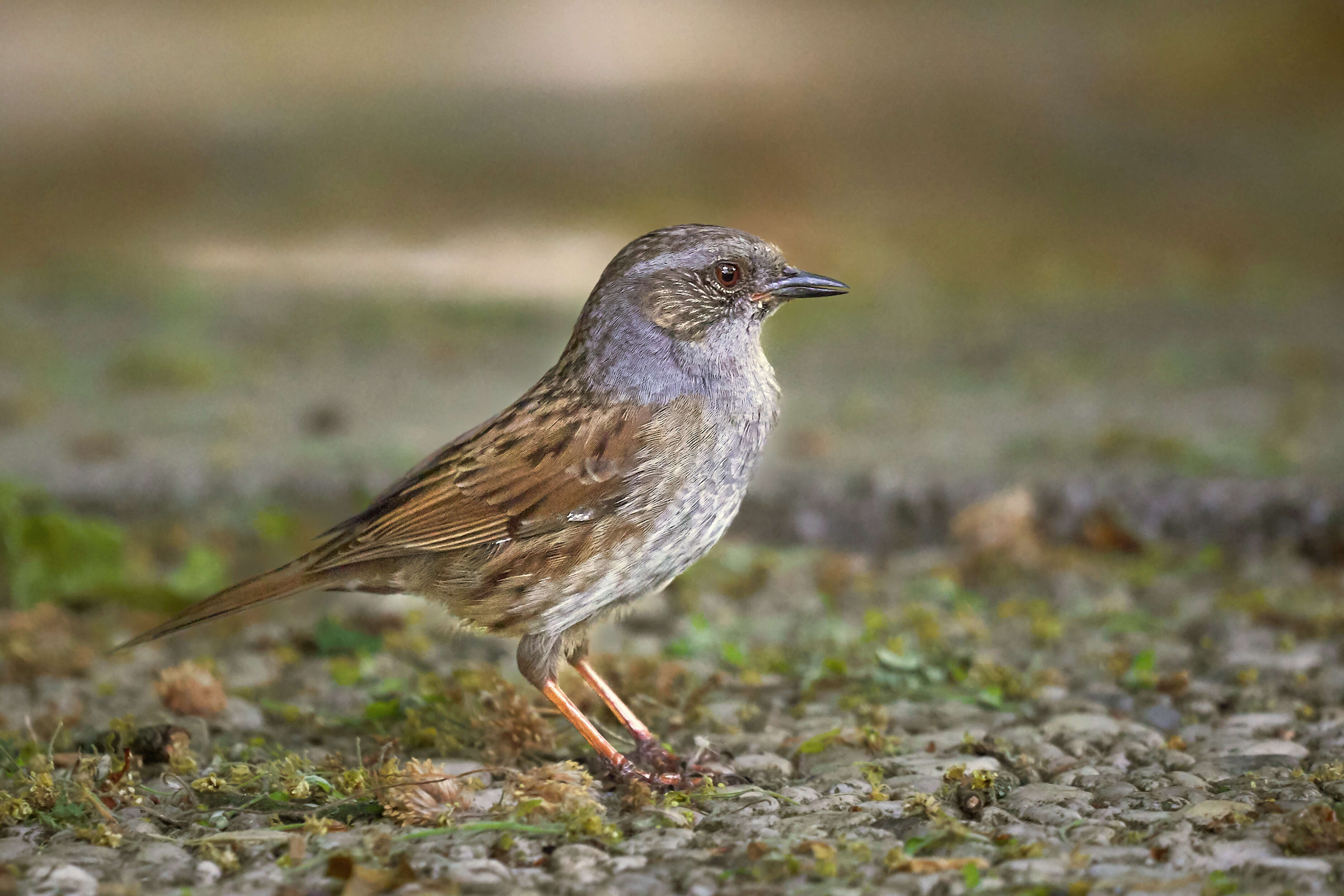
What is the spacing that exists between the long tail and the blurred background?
9.43 feet

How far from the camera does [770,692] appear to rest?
484cm

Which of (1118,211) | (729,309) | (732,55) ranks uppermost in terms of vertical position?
(732,55)

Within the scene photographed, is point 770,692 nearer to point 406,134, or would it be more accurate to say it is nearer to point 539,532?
point 539,532

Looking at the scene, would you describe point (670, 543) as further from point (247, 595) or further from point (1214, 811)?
point (1214, 811)

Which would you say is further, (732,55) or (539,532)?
(732,55)

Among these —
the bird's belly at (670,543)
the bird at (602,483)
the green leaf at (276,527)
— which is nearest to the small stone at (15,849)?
the bird at (602,483)

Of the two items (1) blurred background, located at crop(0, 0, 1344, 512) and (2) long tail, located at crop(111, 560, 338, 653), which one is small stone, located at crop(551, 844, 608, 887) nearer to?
(2) long tail, located at crop(111, 560, 338, 653)

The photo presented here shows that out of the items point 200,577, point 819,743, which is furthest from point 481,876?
point 200,577

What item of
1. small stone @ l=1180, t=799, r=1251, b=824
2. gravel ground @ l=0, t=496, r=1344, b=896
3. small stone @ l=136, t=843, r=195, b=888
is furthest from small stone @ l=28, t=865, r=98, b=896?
small stone @ l=1180, t=799, r=1251, b=824

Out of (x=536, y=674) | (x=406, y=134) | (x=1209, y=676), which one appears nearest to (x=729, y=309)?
(x=536, y=674)

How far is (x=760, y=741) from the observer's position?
13.8 feet

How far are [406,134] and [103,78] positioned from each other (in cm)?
161

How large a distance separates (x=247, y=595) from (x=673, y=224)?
11.6 feet

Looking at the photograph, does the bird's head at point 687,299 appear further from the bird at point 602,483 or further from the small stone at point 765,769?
the small stone at point 765,769
